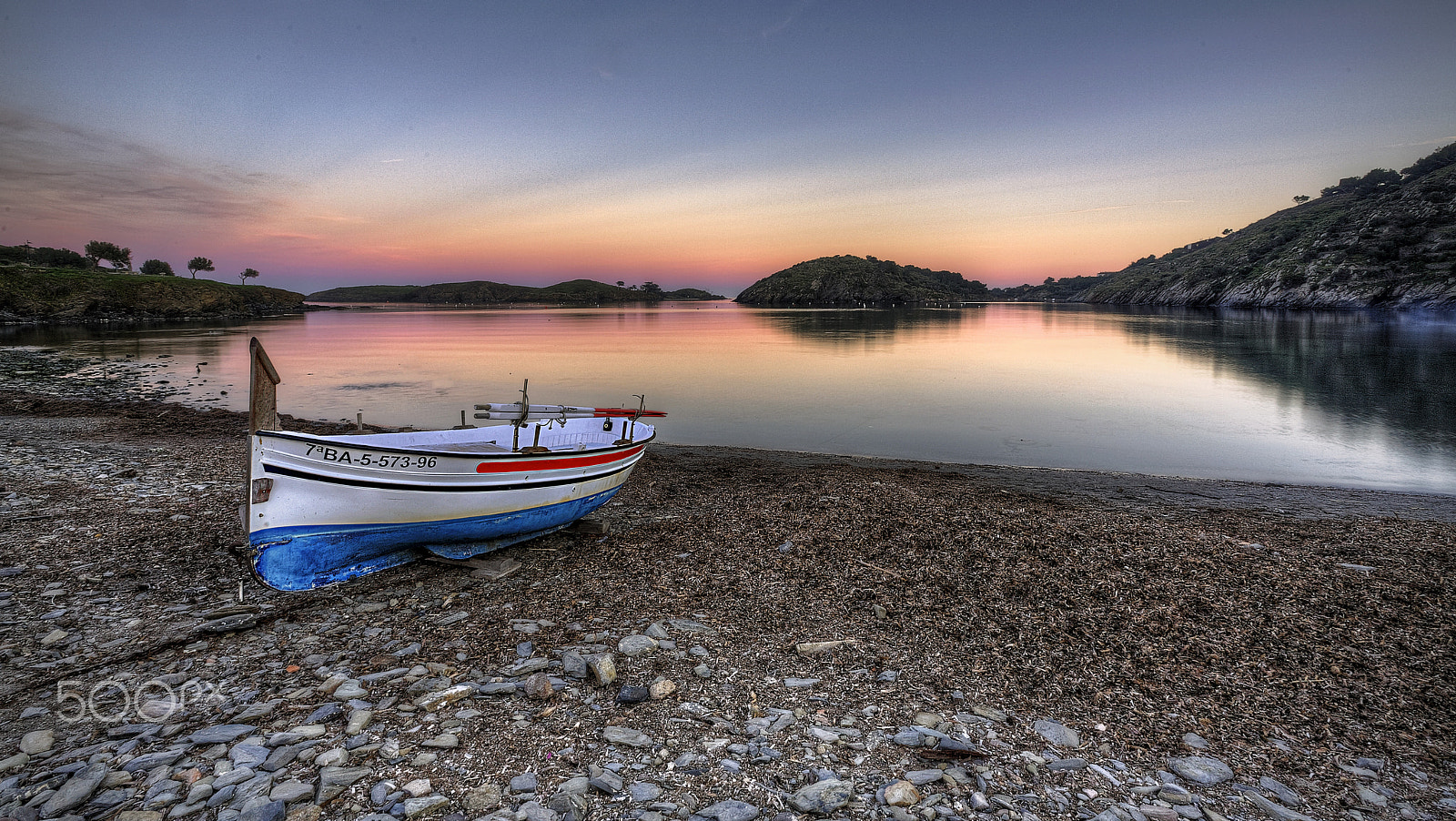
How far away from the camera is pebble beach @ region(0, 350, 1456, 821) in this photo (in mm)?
4375

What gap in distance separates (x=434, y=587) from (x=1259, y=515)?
47.1 ft

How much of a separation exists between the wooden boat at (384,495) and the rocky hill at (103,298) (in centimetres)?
10049

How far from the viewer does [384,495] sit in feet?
25.6

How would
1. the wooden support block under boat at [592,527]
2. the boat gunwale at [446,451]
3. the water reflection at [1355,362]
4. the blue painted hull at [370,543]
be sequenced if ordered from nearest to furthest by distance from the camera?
the boat gunwale at [446,451]
the blue painted hull at [370,543]
the wooden support block under boat at [592,527]
the water reflection at [1355,362]

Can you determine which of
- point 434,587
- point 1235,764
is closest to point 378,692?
point 434,587

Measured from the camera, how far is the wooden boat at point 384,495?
7.28 m

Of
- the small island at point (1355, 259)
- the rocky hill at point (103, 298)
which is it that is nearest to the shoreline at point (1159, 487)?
the rocky hill at point (103, 298)

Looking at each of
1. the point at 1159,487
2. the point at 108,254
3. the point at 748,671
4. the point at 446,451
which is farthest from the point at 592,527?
the point at 108,254

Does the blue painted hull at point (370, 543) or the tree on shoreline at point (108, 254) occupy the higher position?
the tree on shoreline at point (108, 254)

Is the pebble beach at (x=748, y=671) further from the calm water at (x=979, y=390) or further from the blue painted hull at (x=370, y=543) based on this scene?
the calm water at (x=979, y=390)

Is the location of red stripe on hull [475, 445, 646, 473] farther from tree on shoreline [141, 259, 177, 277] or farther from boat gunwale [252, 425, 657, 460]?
tree on shoreline [141, 259, 177, 277]

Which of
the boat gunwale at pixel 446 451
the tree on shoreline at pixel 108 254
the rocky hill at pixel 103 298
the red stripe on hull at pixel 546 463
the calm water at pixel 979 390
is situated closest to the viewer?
the boat gunwale at pixel 446 451

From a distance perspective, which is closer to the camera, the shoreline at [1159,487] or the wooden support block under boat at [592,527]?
the wooden support block under boat at [592,527]

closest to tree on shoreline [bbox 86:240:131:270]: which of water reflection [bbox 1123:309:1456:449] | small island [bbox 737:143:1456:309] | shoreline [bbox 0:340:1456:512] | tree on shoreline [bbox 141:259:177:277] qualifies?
tree on shoreline [bbox 141:259:177:277]
